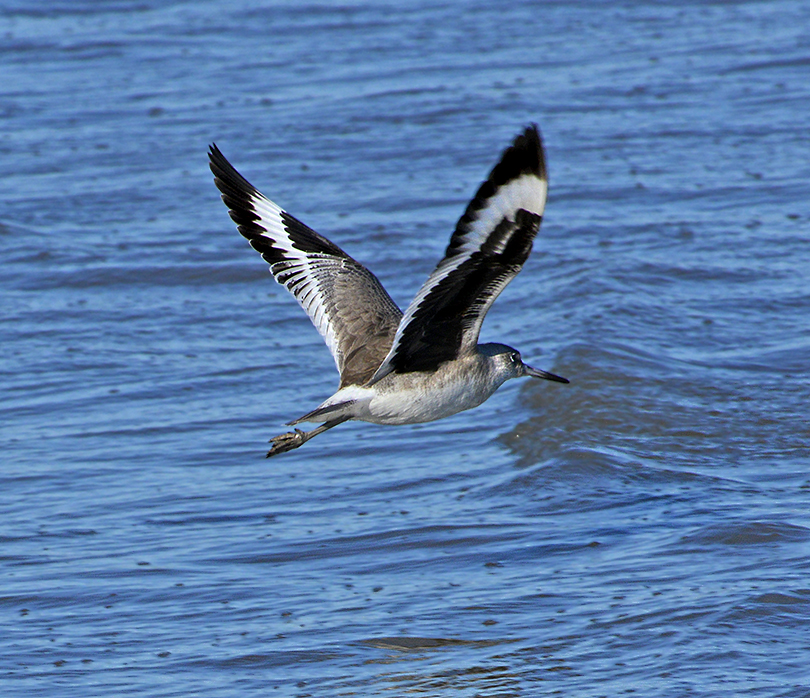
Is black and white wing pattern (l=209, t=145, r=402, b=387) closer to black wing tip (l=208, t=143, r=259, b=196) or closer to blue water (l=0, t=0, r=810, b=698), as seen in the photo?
black wing tip (l=208, t=143, r=259, b=196)

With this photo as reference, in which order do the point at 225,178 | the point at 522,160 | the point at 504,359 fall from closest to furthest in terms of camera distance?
the point at 522,160, the point at 504,359, the point at 225,178

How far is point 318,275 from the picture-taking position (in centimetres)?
623

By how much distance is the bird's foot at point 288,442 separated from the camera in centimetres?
566

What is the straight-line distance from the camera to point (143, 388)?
7551mm

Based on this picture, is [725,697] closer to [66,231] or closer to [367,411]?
[367,411]

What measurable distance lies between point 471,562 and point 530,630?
0.66 metres

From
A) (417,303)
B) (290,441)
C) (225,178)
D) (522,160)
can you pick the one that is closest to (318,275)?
(225,178)

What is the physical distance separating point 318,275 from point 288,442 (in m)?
0.92

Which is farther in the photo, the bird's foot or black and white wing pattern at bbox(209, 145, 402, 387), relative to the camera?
black and white wing pattern at bbox(209, 145, 402, 387)

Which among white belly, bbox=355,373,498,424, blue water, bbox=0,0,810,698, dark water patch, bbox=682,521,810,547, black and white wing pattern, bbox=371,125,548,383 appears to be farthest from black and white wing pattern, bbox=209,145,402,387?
dark water patch, bbox=682,521,810,547

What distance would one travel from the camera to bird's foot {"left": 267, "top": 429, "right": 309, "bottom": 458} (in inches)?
223

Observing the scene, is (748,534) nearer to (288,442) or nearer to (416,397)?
(416,397)

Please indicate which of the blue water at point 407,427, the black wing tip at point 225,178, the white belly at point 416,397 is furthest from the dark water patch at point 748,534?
the black wing tip at point 225,178

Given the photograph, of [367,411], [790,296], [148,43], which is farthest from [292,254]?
[148,43]
